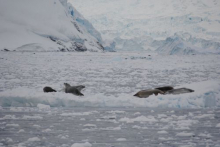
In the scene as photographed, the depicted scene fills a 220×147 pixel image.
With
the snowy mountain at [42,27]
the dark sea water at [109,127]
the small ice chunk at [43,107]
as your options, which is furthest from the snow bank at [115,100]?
the snowy mountain at [42,27]

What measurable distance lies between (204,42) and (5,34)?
49.7 meters

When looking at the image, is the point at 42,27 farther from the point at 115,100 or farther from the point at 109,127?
the point at 109,127

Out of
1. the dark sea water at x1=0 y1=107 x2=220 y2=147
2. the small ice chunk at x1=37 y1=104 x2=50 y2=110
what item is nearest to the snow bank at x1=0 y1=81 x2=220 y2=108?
the small ice chunk at x1=37 y1=104 x2=50 y2=110

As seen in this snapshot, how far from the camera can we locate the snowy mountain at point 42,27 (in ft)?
282

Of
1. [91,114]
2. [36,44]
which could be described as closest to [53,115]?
[91,114]

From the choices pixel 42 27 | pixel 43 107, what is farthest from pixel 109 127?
pixel 42 27

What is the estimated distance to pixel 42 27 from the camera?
95.7 metres

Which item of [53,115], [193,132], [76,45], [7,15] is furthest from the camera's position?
[76,45]

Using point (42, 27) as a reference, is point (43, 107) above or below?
below

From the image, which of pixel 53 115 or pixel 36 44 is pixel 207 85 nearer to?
pixel 53 115

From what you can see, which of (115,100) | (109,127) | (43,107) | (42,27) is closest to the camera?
(109,127)

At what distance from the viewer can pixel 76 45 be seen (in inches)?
4038

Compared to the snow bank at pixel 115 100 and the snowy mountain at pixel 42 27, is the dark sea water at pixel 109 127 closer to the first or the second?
the snow bank at pixel 115 100

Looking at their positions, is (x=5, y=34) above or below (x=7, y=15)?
below
